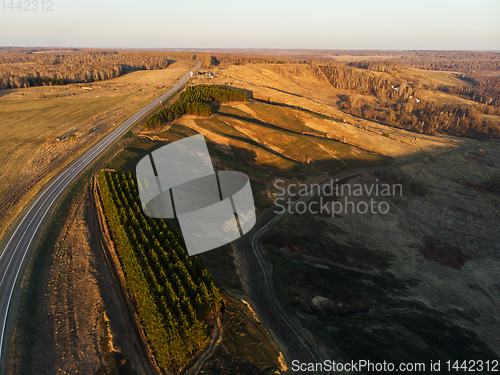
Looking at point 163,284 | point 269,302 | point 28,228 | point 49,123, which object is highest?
point 49,123

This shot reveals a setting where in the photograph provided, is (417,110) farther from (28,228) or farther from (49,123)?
(28,228)

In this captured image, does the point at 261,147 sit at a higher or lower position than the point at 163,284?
higher

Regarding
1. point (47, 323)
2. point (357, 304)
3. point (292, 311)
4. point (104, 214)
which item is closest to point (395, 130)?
point (357, 304)

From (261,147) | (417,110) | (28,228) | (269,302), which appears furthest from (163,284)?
(417,110)

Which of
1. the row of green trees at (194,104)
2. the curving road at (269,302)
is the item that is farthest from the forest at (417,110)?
the curving road at (269,302)

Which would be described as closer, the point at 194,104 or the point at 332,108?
the point at 194,104

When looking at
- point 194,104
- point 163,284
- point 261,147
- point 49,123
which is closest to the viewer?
point 163,284
